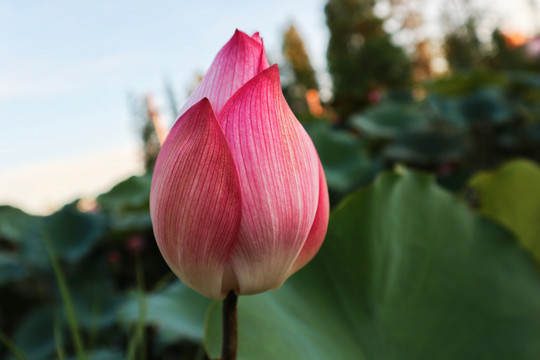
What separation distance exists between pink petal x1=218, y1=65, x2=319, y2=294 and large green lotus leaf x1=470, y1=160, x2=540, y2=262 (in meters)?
0.65

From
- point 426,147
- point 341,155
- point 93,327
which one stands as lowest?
point 426,147

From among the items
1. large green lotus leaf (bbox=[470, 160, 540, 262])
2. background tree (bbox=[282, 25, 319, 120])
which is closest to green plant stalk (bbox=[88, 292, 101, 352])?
large green lotus leaf (bbox=[470, 160, 540, 262])

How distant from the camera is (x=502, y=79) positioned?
7.57ft

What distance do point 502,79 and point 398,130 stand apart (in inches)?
32.8

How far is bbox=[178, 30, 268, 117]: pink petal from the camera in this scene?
24cm

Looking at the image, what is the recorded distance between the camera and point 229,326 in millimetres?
247

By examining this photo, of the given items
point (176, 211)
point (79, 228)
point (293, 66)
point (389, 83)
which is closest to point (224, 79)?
point (176, 211)

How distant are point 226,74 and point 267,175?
0.21ft

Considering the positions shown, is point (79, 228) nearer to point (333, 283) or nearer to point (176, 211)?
point (333, 283)

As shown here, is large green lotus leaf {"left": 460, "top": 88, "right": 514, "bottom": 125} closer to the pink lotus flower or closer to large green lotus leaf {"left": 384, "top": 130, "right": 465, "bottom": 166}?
large green lotus leaf {"left": 384, "top": 130, "right": 465, "bottom": 166}

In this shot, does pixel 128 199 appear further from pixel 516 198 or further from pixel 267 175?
pixel 267 175

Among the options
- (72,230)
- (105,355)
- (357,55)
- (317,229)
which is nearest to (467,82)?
(72,230)

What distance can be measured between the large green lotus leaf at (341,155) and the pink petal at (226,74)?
1.21 metres

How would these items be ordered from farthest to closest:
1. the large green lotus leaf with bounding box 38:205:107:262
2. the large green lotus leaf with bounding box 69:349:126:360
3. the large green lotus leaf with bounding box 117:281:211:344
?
the large green lotus leaf with bounding box 38:205:107:262 < the large green lotus leaf with bounding box 69:349:126:360 < the large green lotus leaf with bounding box 117:281:211:344
